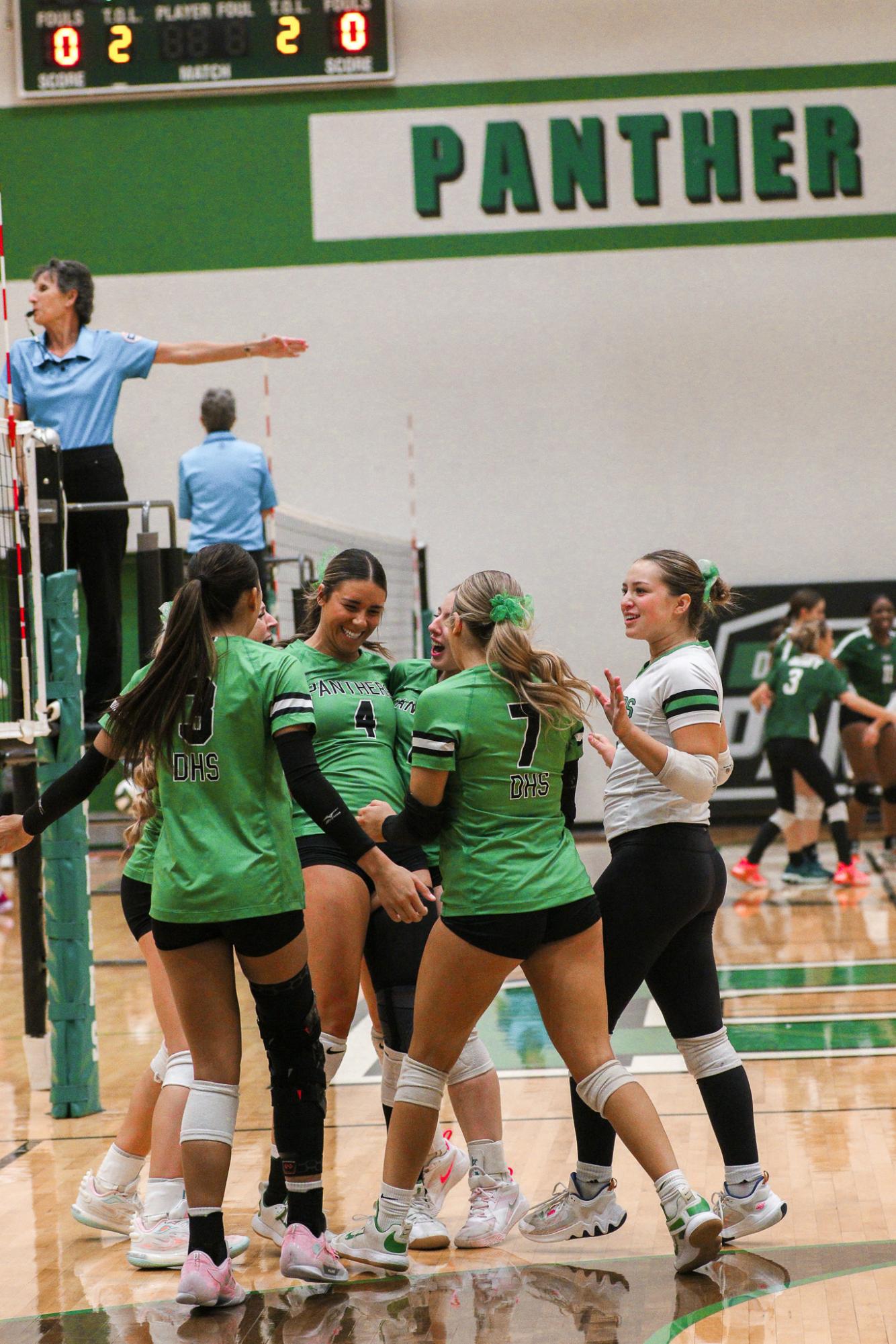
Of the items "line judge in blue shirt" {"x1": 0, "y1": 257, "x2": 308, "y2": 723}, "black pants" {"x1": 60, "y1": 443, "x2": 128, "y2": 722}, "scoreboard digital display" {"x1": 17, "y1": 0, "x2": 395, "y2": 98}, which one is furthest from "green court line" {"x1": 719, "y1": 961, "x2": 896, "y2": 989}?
"scoreboard digital display" {"x1": 17, "y1": 0, "x2": 395, "y2": 98}

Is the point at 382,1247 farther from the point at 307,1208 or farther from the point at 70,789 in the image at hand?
the point at 70,789

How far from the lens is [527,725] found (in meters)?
3.54

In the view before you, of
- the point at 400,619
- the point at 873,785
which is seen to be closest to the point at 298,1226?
the point at 400,619

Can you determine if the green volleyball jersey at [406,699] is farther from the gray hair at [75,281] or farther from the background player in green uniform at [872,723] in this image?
the background player in green uniform at [872,723]

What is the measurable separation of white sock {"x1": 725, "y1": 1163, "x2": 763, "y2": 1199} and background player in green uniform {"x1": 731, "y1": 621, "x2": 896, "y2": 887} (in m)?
6.25

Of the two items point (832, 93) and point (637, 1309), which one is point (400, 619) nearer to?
point (832, 93)

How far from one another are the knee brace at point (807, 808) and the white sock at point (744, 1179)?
6.60 m

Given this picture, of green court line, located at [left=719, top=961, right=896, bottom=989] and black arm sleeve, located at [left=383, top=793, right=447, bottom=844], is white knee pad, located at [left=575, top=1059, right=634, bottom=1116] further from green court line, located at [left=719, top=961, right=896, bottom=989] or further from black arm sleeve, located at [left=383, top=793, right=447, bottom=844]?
green court line, located at [left=719, top=961, right=896, bottom=989]

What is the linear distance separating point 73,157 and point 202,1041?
11042 mm

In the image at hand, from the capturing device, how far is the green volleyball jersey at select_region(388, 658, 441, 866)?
415 centimetres

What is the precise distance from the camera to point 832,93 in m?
12.6

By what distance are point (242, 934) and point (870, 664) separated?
30.2 feet

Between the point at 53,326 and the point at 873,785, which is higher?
the point at 53,326

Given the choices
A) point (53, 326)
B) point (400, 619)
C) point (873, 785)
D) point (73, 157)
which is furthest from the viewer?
point (73, 157)
